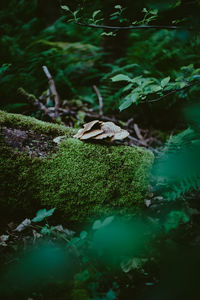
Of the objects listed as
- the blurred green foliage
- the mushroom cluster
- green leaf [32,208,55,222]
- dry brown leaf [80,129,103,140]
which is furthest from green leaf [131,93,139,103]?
the blurred green foliage

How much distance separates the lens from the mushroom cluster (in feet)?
7.48

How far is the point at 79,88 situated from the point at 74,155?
13.0ft

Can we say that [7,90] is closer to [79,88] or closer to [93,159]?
[79,88]

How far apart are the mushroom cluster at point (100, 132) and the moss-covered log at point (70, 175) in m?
0.10

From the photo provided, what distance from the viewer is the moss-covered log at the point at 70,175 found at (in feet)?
6.88

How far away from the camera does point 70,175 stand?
85.4 inches

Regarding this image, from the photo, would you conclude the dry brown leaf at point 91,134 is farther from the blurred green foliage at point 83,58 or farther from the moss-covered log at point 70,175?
the blurred green foliage at point 83,58

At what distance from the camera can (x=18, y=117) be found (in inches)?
97.3

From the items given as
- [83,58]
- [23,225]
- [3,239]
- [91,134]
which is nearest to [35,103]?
[91,134]

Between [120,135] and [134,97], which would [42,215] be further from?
[134,97]

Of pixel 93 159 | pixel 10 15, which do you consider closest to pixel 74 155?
pixel 93 159

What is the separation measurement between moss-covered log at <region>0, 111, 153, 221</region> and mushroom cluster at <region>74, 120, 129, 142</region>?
10 centimetres

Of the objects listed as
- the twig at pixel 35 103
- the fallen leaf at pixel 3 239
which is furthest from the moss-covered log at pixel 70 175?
the twig at pixel 35 103

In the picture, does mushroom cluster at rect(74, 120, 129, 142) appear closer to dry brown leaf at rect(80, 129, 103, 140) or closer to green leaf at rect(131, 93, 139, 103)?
dry brown leaf at rect(80, 129, 103, 140)
